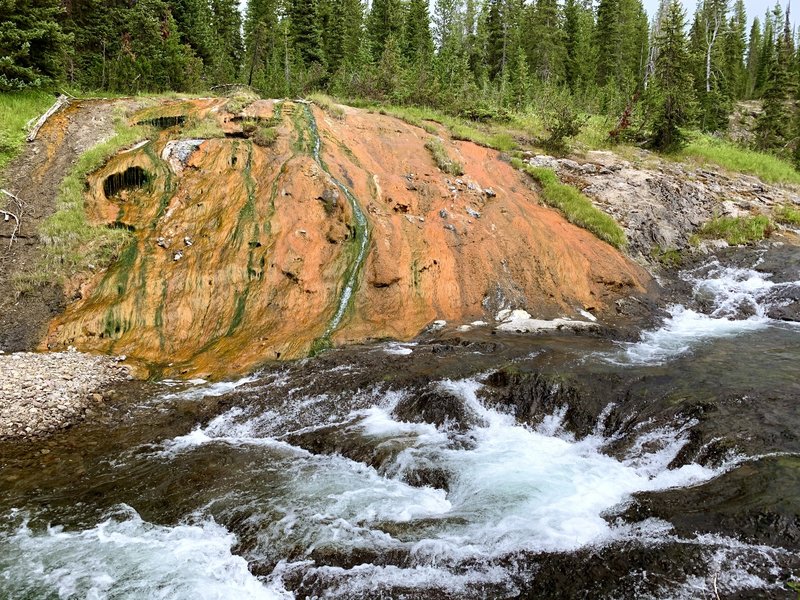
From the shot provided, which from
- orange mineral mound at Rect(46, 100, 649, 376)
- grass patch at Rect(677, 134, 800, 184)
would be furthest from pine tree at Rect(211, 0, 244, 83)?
grass patch at Rect(677, 134, 800, 184)

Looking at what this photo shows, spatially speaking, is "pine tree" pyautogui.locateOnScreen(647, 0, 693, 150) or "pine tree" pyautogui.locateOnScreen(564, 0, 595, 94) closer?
"pine tree" pyautogui.locateOnScreen(647, 0, 693, 150)

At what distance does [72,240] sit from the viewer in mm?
12031

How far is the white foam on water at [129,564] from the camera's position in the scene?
4824mm

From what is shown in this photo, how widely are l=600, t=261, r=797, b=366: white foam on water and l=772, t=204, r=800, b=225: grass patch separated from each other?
15.9ft

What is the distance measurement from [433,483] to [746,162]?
2392 centimetres

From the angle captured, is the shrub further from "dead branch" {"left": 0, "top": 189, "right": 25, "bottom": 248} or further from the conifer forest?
"dead branch" {"left": 0, "top": 189, "right": 25, "bottom": 248}

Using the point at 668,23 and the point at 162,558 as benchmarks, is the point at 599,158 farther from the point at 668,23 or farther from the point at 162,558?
the point at 162,558

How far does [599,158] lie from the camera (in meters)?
20.5

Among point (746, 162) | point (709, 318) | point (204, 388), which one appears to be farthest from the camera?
point (746, 162)

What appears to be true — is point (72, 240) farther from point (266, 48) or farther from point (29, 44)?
point (266, 48)

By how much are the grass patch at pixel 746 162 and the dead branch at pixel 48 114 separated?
23476 millimetres

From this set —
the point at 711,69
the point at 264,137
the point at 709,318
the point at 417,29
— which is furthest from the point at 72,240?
the point at 711,69

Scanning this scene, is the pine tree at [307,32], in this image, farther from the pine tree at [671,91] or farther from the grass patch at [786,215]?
the grass patch at [786,215]

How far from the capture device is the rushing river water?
Answer: 15.5ft
